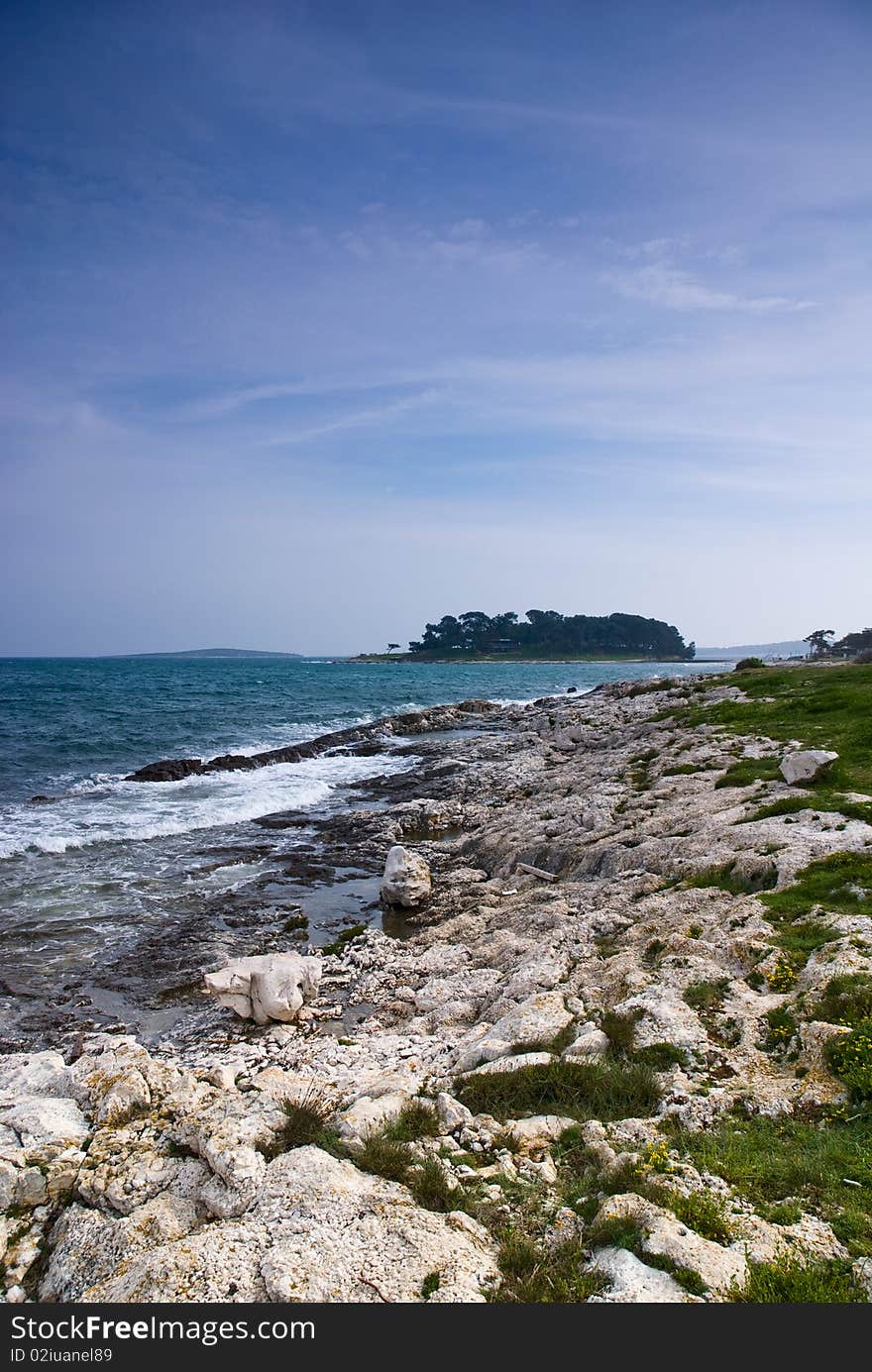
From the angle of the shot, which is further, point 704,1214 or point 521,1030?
point 521,1030

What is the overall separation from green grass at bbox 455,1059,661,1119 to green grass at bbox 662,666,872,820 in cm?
903

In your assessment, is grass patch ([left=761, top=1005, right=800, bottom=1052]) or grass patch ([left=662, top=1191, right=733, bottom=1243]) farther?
grass patch ([left=761, top=1005, right=800, bottom=1052])

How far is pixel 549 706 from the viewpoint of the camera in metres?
71.8

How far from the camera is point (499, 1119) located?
788 centimetres

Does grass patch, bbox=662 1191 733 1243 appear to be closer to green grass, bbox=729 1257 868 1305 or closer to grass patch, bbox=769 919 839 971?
green grass, bbox=729 1257 868 1305

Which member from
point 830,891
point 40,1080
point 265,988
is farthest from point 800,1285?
point 265,988

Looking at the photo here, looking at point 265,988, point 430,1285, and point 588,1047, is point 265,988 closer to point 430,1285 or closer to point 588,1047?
point 588,1047

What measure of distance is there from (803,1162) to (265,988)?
9.67 metres

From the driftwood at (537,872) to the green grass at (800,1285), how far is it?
1262 cm

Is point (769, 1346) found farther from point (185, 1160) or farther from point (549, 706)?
point (549, 706)

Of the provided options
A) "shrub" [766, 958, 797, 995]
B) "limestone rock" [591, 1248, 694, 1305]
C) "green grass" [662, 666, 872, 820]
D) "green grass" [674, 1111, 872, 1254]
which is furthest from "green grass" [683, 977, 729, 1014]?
"green grass" [662, 666, 872, 820]

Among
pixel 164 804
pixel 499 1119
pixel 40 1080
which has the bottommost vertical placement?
pixel 164 804

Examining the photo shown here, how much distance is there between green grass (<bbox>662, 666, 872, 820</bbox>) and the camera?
1608 centimetres

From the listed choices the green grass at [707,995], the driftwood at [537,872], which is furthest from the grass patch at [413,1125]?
the driftwood at [537,872]
